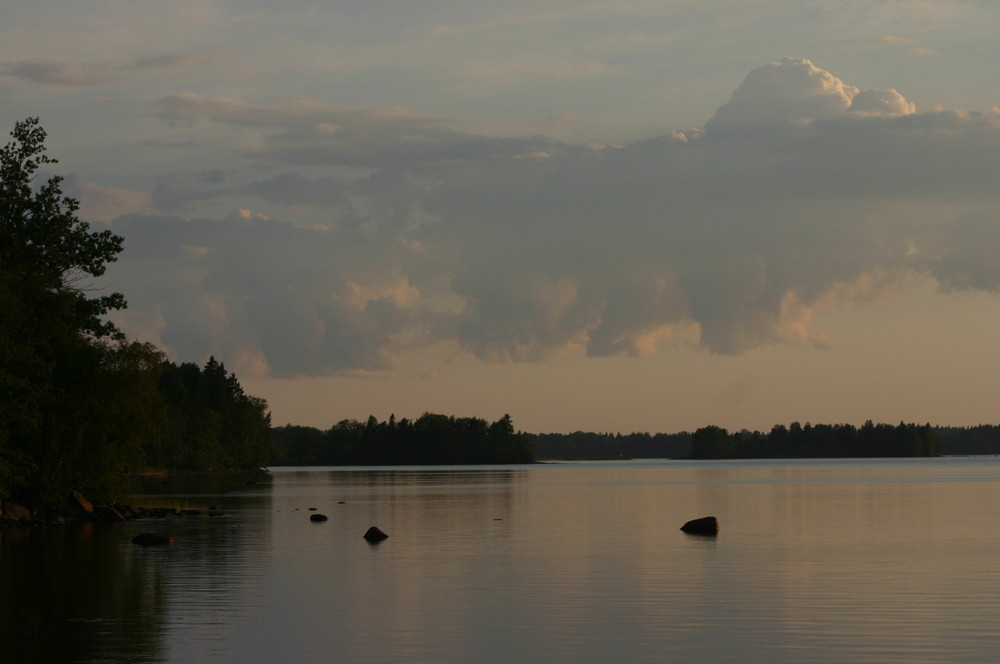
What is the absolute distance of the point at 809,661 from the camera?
26516 mm

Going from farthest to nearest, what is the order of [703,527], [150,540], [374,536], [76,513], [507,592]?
1. [76,513]
2. [703,527]
3. [374,536]
4. [150,540]
5. [507,592]

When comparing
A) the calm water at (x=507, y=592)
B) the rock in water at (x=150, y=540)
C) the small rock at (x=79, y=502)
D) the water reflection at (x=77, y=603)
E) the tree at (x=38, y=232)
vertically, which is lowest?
the calm water at (x=507, y=592)

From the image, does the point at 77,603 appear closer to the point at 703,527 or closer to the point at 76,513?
the point at 703,527

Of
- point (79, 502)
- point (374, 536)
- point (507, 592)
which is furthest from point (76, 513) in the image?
point (507, 592)

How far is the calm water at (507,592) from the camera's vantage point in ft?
93.4

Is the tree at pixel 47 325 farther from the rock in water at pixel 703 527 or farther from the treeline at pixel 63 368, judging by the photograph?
the rock in water at pixel 703 527

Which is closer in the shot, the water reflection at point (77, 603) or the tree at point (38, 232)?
the water reflection at point (77, 603)

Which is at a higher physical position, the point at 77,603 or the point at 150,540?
the point at 150,540

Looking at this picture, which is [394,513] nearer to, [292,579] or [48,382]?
[48,382]

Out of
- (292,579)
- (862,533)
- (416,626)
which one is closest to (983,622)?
(416,626)

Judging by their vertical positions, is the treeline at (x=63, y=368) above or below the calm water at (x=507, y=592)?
above

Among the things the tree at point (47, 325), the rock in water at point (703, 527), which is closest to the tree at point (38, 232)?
the tree at point (47, 325)

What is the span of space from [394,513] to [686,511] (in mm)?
20996

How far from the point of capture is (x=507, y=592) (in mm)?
39344
